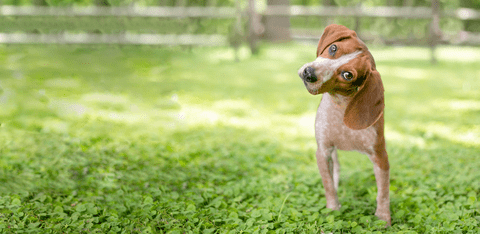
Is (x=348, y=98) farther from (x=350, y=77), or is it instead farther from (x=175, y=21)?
(x=175, y=21)

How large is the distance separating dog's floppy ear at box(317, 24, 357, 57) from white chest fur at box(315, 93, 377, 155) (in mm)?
363

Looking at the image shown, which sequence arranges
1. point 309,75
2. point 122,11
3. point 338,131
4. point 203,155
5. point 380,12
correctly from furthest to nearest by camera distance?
point 380,12
point 122,11
point 203,155
point 338,131
point 309,75

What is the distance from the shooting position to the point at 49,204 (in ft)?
10.7

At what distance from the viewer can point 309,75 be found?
2.53 m

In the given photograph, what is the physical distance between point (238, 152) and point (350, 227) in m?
2.16

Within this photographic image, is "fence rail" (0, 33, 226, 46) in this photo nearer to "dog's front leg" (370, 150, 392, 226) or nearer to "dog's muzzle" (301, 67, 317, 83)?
"dog's front leg" (370, 150, 392, 226)

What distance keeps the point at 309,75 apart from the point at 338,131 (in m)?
0.62

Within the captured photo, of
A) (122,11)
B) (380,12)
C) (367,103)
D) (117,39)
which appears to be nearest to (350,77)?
(367,103)

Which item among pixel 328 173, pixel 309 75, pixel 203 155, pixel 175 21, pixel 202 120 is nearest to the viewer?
pixel 309 75

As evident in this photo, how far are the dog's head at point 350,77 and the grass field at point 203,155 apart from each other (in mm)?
905

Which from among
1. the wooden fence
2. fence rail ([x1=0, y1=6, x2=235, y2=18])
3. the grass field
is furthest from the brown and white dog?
fence rail ([x1=0, y1=6, x2=235, y2=18])

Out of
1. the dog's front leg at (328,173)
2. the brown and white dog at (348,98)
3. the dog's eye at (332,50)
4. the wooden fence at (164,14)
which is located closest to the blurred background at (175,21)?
the wooden fence at (164,14)

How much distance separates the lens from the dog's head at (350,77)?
2.54 m

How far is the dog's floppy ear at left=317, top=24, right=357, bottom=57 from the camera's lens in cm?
270
